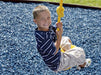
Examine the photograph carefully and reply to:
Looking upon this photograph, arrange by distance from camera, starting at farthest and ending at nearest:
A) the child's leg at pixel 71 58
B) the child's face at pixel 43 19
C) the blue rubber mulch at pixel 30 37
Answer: the blue rubber mulch at pixel 30 37
the child's leg at pixel 71 58
the child's face at pixel 43 19

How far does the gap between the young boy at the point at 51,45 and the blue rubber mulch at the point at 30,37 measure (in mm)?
991

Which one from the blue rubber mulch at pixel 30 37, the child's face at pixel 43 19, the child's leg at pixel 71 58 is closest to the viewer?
the child's face at pixel 43 19

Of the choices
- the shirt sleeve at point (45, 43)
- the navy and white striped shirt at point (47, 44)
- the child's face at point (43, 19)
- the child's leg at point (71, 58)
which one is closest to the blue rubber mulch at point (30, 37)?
the child's leg at point (71, 58)

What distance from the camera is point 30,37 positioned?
4.96 meters

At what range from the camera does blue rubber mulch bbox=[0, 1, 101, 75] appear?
4.12 meters

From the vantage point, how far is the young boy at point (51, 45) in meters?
2.64

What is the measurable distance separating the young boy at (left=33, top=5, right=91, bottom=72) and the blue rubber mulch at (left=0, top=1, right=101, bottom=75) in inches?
39.0

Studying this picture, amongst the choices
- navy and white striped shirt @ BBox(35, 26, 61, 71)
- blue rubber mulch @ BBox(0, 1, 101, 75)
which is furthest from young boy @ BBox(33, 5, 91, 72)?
blue rubber mulch @ BBox(0, 1, 101, 75)

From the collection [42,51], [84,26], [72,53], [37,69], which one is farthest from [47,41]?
[84,26]

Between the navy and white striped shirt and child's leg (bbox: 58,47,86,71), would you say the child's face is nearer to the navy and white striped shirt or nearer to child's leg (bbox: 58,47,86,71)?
the navy and white striped shirt

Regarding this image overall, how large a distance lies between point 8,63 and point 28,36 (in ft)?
3.49

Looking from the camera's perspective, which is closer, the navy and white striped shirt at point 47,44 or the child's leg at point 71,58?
the navy and white striped shirt at point 47,44

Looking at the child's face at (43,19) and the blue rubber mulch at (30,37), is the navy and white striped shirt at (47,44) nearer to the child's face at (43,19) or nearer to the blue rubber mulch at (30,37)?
the child's face at (43,19)

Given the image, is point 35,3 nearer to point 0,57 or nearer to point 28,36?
point 28,36
